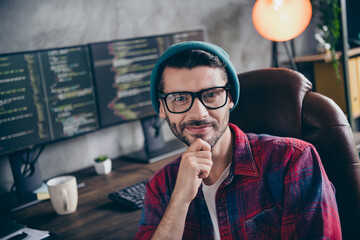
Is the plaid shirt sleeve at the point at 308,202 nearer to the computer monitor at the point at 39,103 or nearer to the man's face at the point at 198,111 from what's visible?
the man's face at the point at 198,111

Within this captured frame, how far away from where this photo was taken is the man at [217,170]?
1.06 metres

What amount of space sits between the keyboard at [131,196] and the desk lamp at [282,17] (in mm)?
1118

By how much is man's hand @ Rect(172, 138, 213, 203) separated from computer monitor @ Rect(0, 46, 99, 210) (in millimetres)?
894

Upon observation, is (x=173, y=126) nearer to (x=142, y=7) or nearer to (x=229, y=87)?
(x=229, y=87)

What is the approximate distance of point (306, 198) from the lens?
40.2 inches

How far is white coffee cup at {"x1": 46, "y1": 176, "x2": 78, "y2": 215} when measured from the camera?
56.7 inches

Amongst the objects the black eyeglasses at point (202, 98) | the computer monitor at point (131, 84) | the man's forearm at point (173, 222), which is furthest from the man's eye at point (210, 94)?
the computer monitor at point (131, 84)

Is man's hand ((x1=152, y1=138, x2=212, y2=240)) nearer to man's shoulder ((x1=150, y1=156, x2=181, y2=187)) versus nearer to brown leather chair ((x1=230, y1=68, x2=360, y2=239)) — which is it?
man's shoulder ((x1=150, y1=156, x2=181, y2=187))

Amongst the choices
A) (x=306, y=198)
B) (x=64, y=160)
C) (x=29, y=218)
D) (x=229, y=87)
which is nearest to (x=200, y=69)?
(x=229, y=87)

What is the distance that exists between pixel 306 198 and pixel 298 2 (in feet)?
4.04

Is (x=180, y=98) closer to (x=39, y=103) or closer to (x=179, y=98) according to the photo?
(x=179, y=98)

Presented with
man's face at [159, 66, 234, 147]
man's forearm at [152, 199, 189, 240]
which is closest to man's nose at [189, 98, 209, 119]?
man's face at [159, 66, 234, 147]

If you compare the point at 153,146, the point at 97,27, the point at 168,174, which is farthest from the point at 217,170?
the point at 97,27

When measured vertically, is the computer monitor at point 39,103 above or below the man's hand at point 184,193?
above
